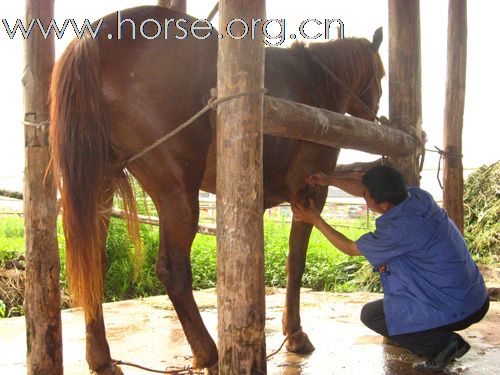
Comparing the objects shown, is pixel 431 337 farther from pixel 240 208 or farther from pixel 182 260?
pixel 240 208

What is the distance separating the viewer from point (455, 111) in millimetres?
4539

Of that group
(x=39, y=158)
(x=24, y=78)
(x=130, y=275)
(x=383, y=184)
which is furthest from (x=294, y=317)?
(x=130, y=275)

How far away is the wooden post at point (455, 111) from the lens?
4441mm

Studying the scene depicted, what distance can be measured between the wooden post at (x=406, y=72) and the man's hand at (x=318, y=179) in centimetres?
61

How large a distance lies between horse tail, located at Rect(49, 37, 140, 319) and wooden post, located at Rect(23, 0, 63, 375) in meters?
0.22

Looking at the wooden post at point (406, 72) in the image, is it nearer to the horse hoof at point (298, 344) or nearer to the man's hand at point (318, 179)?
the man's hand at point (318, 179)

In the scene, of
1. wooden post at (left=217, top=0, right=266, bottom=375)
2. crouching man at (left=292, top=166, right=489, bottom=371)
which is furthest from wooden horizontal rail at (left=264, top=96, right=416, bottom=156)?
crouching man at (left=292, top=166, right=489, bottom=371)

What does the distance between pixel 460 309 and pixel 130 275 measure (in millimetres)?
5482

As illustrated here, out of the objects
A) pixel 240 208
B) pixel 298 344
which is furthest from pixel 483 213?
pixel 240 208

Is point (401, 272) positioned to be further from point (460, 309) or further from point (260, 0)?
point (260, 0)

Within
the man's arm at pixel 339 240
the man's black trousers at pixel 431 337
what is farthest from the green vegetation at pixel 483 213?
the man's arm at pixel 339 240

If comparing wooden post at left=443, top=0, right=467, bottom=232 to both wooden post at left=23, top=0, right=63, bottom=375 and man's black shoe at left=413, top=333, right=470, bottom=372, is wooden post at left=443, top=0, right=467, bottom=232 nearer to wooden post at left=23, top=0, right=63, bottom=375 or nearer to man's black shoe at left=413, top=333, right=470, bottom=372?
man's black shoe at left=413, top=333, right=470, bottom=372

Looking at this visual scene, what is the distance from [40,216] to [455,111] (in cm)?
331

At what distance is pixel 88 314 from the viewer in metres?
2.75
